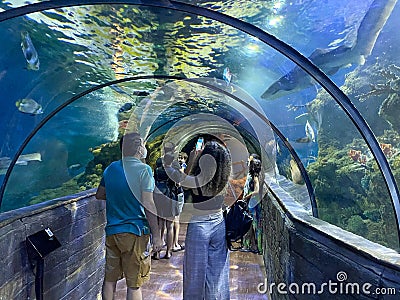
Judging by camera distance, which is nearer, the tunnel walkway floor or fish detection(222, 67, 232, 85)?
the tunnel walkway floor

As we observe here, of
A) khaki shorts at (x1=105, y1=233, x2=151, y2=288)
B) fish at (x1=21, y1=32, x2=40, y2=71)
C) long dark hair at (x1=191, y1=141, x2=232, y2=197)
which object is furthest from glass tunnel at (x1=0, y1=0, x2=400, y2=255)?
khaki shorts at (x1=105, y1=233, x2=151, y2=288)

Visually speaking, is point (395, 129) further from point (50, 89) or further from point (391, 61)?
point (50, 89)

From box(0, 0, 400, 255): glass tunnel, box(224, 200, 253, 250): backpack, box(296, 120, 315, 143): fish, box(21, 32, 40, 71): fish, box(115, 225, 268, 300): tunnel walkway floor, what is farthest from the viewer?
box(296, 120, 315, 143): fish

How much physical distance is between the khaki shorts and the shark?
4.85 m

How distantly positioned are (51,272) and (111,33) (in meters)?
4.17

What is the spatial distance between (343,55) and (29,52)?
20.4 feet

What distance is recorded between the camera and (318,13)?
5.43 meters

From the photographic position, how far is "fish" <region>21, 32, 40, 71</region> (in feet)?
21.0

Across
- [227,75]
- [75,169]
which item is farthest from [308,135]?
[75,169]

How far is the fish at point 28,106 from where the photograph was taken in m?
8.35

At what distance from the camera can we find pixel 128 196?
3129mm

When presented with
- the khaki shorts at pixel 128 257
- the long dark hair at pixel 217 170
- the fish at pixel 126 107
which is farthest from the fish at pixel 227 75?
the khaki shorts at pixel 128 257

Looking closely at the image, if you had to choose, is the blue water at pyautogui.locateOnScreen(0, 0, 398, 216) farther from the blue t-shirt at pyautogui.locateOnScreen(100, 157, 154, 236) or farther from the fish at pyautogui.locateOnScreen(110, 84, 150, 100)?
the blue t-shirt at pyautogui.locateOnScreen(100, 157, 154, 236)

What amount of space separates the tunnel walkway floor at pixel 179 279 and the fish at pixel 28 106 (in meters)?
4.93
